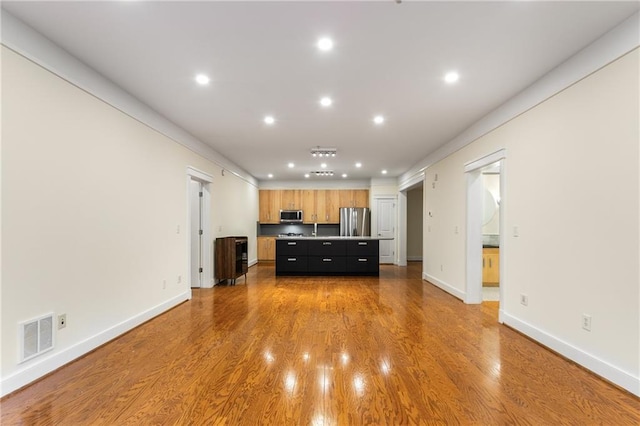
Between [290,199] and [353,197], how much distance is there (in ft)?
6.48

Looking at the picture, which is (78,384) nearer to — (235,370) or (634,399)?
(235,370)

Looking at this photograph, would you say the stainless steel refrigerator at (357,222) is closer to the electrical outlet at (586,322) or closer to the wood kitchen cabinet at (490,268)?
the wood kitchen cabinet at (490,268)

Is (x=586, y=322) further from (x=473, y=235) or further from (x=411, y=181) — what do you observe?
(x=411, y=181)

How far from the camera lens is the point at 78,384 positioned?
2.38m

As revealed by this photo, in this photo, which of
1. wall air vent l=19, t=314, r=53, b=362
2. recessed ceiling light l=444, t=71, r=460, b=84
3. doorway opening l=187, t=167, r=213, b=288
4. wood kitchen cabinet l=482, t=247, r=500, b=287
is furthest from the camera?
wood kitchen cabinet l=482, t=247, r=500, b=287

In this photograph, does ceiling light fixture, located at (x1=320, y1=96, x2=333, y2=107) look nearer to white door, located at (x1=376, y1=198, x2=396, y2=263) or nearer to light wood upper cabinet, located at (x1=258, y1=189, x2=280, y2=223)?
white door, located at (x1=376, y1=198, x2=396, y2=263)

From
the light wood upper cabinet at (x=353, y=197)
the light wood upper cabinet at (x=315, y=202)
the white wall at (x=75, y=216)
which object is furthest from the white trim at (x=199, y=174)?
the light wood upper cabinet at (x=353, y=197)

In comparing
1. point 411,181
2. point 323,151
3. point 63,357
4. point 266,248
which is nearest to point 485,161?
point 323,151

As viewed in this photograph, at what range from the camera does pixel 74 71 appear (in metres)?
2.83

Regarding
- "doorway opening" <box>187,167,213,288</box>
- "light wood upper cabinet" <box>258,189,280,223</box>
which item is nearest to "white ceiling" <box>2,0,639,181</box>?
"doorway opening" <box>187,167,213,288</box>

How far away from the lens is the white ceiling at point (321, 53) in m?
2.21

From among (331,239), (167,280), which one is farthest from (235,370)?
(331,239)

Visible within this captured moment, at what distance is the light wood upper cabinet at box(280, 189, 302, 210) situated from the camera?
10.4 metres

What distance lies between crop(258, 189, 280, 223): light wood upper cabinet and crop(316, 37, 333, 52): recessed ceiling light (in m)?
7.92
